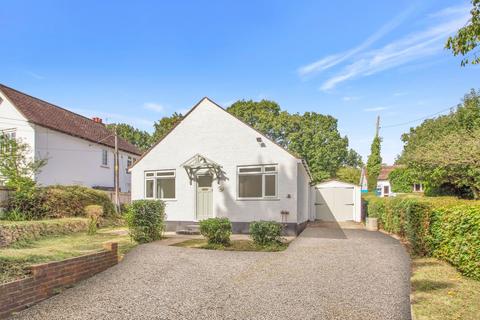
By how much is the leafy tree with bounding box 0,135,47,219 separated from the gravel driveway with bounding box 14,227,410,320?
9929mm

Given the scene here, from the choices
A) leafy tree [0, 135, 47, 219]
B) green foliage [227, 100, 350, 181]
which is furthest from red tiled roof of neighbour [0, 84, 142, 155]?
green foliage [227, 100, 350, 181]

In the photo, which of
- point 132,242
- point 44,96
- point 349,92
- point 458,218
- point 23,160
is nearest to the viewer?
point 458,218

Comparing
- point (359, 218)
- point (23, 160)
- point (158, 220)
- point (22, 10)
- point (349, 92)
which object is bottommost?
point (359, 218)

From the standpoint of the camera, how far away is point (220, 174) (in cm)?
1600

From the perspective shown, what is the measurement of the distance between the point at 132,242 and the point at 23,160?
44.2 feet

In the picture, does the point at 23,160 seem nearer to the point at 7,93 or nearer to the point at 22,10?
the point at 7,93

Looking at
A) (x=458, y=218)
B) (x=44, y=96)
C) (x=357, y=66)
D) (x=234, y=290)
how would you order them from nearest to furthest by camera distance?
(x=234, y=290)
(x=458, y=218)
(x=357, y=66)
(x=44, y=96)

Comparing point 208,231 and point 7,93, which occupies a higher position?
point 7,93

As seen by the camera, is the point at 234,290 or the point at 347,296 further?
the point at 234,290

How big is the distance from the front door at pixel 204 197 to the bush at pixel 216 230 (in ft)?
15.6

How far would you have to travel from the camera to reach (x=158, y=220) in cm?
1239

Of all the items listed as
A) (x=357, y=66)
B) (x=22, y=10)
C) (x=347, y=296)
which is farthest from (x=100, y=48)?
(x=347, y=296)

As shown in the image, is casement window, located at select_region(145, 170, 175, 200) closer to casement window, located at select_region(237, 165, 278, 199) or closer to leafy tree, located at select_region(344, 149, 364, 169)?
casement window, located at select_region(237, 165, 278, 199)

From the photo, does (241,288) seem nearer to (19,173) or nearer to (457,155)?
(457,155)
